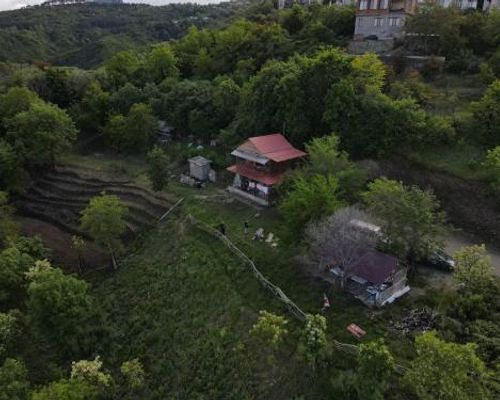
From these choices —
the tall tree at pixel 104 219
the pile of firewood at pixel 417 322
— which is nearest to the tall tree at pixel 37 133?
the tall tree at pixel 104 219

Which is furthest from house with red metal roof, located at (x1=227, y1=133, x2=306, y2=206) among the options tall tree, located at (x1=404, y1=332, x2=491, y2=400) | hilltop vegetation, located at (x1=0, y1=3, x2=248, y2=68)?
hilltop vegetation, located at (x1=0, y1=3, x2=248, y2=68)

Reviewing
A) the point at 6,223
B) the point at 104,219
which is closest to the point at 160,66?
the point at 6,223

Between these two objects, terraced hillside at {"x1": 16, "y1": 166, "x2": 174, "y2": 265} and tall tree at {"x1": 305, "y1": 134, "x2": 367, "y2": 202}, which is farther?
terraced hillside at {"x1": 16, "y1": 166, "x2": 174, "y2": 265}

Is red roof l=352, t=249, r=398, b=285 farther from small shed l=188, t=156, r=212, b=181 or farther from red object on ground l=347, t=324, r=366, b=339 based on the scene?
small shed l=188, t=156, r=212, b=181

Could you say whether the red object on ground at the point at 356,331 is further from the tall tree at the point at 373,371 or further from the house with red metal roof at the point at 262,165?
the house with red metal roof at the point at 262,165

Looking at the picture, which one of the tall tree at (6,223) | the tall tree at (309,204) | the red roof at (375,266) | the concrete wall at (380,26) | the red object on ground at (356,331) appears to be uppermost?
the concrete wall at (380,26)

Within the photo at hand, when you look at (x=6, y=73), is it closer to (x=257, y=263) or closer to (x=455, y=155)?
(x=257, y=263)

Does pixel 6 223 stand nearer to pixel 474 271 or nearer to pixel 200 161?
pixel 200 161
